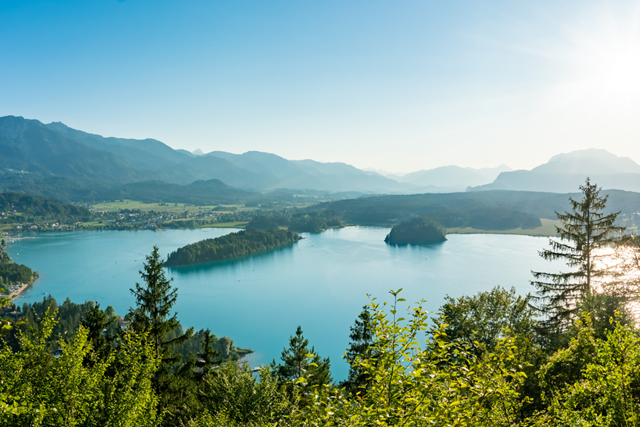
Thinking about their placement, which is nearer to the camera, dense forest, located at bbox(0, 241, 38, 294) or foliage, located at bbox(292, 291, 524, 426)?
foliage, located at bbox(292, 291, 524, 426)

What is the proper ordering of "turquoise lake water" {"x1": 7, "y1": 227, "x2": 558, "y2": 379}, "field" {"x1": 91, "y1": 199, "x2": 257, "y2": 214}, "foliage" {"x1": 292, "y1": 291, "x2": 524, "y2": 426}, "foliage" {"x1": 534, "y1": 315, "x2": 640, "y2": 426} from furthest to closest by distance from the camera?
"field" {"x1": 91, "y1": 199, "x2": 257, "y2": 214}
"turquoise lake water" {"x1": 7, "y1": 227, "x2": 558, "y2": 379}
"foliage" {"x1": 534, "y1": 315, "x2": 640, "y2": 426}
"foliage" {"x1": 292, "y1": 291, "x2": 524, "y2": 426}

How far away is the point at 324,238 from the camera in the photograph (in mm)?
108062

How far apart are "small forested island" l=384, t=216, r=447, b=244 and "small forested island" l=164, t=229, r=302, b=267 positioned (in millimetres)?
28323

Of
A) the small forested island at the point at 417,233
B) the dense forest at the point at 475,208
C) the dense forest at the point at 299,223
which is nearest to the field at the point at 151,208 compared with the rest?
the dense forest at the point at 299,223

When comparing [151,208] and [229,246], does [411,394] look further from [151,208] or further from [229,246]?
[151,208]

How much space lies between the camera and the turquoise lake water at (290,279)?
4406 cm

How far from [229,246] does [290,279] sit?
84.3ft

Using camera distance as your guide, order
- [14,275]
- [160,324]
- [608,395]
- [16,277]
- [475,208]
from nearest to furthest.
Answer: [608,395]
[160,324]
[16,277]
[14,275]
[475,208]

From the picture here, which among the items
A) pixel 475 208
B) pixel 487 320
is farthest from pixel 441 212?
pixel 487 320

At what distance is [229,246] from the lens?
83.0 metres

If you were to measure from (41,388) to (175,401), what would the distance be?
6364mm

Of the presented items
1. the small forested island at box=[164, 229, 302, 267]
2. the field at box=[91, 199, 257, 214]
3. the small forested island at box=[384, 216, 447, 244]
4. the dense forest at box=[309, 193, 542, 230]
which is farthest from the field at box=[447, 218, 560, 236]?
the field at box=[91, 199, 257, 214]

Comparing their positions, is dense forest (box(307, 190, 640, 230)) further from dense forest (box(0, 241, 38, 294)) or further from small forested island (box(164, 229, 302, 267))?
dense forest (box(0, 241, 38, 294))

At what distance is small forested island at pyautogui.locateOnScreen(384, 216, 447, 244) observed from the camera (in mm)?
100875
